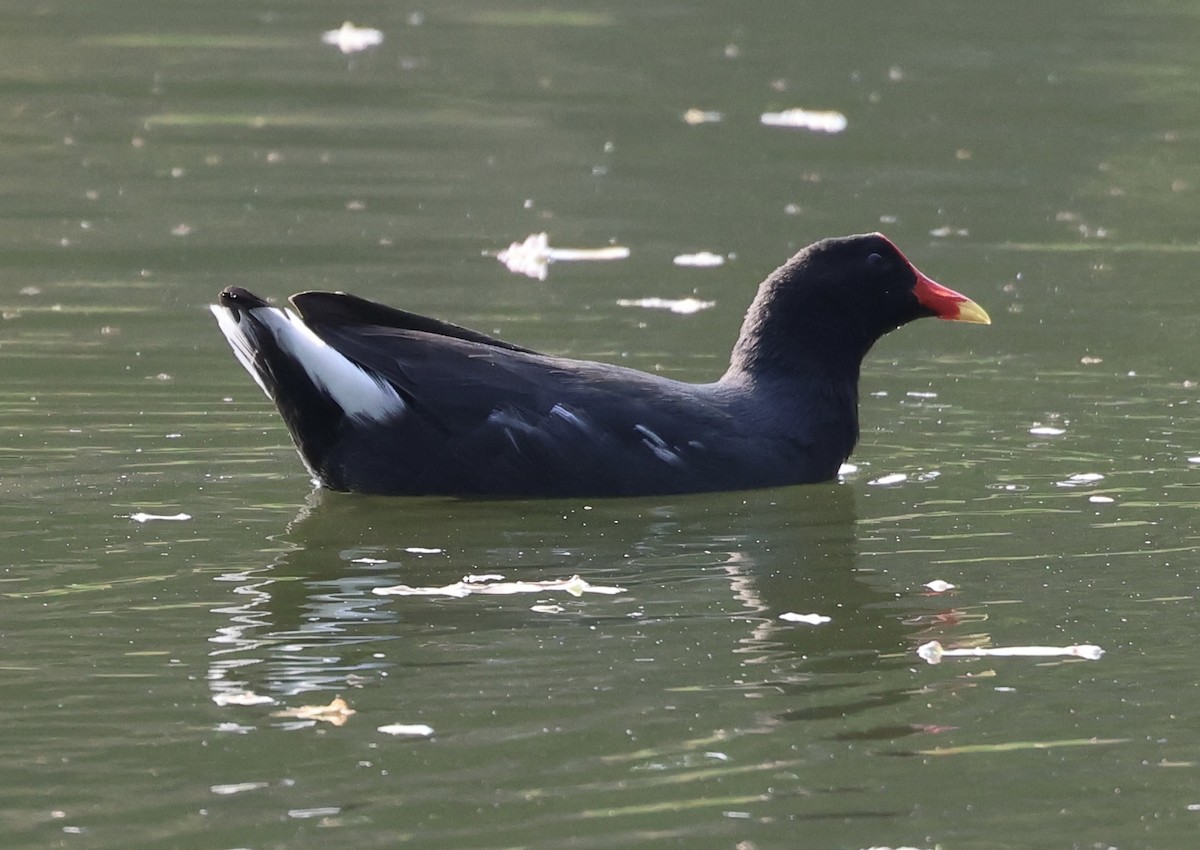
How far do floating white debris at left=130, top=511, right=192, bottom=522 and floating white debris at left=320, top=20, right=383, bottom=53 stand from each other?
11.1 m

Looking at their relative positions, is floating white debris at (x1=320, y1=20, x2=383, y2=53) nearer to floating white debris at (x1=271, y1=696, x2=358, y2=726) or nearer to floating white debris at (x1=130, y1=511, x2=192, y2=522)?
floating white debris at (x1=130, y1=511, x2=192, y2=522)

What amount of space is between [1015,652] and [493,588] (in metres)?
1.51

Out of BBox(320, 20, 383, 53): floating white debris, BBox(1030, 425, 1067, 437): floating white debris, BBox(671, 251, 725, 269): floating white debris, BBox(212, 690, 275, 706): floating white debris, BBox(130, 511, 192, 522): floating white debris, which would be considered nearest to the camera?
BBox(212, 690, 275, 706): floating white debris

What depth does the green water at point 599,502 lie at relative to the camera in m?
4.83

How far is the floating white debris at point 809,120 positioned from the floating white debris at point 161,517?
899cm

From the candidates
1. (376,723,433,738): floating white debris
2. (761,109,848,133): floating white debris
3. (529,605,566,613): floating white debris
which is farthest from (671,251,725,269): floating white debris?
(376,723,433,738): floating white debris

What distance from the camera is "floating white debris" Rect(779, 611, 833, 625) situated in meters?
6.25

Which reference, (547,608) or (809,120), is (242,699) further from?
(809,120)

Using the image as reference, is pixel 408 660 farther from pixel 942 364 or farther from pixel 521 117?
pixel 521 117

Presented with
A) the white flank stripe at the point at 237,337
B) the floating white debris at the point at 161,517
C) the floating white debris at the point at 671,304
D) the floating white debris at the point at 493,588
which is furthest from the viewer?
the floating white debris at the point at 671,304

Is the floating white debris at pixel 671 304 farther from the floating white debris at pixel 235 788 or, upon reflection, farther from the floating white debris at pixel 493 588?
the floating white debris at pixel 235 788

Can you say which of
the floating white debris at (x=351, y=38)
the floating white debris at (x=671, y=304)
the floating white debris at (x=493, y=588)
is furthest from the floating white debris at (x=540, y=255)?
the floating white debris at (x=351, y=38)

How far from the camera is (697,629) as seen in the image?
6.04 m

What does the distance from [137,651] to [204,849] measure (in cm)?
137
